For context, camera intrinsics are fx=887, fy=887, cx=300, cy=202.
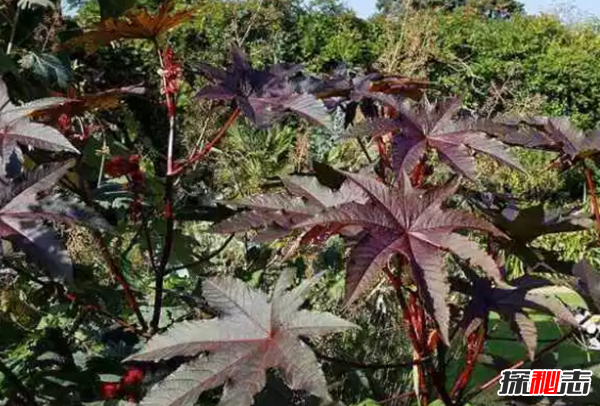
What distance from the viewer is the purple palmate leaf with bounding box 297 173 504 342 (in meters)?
1.23

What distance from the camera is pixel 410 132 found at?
157 centimetres

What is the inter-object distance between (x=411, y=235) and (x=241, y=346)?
31 cm

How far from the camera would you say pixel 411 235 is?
1312 mm

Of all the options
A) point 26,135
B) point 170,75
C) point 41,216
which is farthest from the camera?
point 170,75

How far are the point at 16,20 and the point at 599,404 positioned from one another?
194cm

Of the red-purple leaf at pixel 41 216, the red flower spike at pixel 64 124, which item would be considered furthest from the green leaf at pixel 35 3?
the red-purple leaf at pixel 41 216

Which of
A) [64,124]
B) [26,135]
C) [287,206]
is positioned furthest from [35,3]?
[287,206]

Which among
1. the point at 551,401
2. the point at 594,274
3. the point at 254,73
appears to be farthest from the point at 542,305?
the point at 254,73

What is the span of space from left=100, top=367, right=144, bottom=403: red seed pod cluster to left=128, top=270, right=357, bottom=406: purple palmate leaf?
334 mm

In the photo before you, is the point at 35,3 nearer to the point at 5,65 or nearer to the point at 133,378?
the point at 5,65

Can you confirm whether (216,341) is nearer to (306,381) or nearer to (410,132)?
(306,381)

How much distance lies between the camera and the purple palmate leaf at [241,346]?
127 cm

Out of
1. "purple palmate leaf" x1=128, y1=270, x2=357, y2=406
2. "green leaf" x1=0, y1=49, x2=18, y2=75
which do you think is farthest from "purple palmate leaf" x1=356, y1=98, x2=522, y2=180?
"green leaf" x1=0, y1=49, x2=18, y2=75

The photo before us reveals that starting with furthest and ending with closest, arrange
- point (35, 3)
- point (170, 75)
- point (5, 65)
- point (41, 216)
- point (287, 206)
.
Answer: point (35, 3) → point (5, 65) → point (170, 75) → point (287, 206) → point (41, 216)
